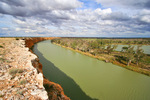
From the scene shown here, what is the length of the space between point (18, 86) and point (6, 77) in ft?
6.03

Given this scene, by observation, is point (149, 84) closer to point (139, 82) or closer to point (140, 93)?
point (139, 82)

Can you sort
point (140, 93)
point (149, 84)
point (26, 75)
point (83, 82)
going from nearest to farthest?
point (26, 75)
point (140, 93)
point (83, 82)
point (149, 84)

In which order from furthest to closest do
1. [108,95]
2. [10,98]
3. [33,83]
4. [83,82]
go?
[83,82] → [108,95] → [33,83] → [10,98]

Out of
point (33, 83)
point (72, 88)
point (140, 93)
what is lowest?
point (140, 93)

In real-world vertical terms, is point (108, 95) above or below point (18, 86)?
below

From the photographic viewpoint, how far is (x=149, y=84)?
1620 cm

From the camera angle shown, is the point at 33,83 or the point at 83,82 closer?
the point at 33,83

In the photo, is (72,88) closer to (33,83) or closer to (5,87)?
(33,83)

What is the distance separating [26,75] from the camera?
6844 millimetres

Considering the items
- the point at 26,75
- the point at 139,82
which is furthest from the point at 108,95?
the point at 26,75

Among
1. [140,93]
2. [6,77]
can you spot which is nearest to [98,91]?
[140,93]

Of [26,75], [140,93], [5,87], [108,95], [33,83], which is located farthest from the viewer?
[140,93]

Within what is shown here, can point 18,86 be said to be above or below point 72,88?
above

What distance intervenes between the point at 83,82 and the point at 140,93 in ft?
34.8
